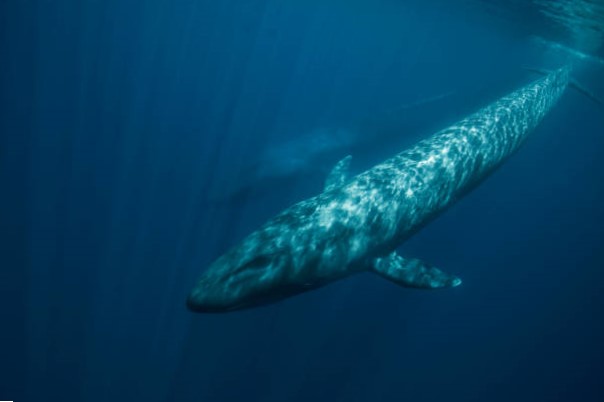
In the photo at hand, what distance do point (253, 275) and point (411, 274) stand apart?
2909 mm

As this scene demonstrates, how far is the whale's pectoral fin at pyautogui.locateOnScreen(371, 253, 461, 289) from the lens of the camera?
239 inches

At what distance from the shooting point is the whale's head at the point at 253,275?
4090 mm

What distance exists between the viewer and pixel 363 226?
5.56 meters

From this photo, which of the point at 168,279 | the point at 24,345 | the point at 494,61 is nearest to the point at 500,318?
the point at 168,279

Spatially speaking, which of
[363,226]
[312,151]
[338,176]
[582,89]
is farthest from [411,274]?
[582,89]

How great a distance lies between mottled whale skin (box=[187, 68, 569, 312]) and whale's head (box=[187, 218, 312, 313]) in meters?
0.01

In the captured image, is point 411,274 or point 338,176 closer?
point 411,274

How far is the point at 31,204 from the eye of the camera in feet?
50.9

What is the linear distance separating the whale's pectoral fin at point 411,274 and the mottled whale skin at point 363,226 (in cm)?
2

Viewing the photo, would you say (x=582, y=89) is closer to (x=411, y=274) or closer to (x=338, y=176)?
(x=338, y=176)

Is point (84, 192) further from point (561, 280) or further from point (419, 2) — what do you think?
point (419, 2)

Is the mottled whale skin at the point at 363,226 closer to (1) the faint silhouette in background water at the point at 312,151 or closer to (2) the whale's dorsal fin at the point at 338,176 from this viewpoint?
(2) the whale's dorsal fin at the point at 338,176

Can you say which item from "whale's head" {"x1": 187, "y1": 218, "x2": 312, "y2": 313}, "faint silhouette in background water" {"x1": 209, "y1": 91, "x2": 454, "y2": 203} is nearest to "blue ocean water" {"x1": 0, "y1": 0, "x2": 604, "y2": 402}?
"faint silhouette in background water" {"x1": 209, "y1": 91, "x2": 454, "y2": 203}

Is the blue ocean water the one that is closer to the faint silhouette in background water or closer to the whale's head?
the faint silhouette in background water
